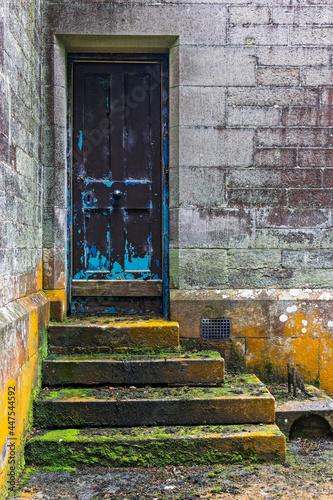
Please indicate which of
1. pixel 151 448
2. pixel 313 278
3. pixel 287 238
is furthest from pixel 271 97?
pixel 151 448

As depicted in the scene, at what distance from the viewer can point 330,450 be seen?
11.4ft

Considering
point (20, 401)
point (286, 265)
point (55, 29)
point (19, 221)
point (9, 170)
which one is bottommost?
point (20, 401)

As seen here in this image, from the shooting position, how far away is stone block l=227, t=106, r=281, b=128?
4160 millimetres

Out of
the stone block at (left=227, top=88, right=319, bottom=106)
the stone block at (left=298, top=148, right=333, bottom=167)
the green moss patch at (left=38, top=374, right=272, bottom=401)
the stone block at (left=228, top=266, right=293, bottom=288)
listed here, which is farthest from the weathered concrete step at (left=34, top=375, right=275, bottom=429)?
the stone block at (left=227, top=88, right=319, bottom=106)

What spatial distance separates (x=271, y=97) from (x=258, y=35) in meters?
0.59

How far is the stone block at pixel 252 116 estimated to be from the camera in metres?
4.16

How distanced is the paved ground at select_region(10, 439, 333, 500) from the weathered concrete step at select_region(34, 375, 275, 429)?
1.10 feet

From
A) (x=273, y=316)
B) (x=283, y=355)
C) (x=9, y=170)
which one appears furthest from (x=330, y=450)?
(x=9, y=170)

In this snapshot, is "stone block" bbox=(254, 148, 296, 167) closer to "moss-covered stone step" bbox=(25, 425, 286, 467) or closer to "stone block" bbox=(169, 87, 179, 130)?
"stone block" bbox=(169, 87, 179, 130)

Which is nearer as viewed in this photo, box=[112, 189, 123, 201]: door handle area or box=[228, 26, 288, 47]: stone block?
box=[228, 26, 288, 47]: stone block

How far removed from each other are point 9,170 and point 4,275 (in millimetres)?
703

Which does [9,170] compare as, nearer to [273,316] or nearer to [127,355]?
[127,355]

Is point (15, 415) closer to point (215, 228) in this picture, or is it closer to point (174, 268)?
point (174, 268)

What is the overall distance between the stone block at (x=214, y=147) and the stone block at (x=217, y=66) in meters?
0.45
